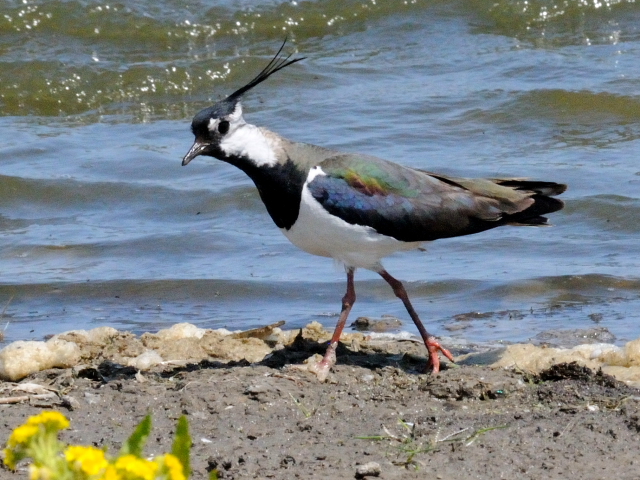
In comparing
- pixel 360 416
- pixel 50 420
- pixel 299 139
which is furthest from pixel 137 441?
pixel 299 139

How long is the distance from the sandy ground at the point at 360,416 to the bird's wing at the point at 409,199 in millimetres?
921

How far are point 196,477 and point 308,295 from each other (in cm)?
462

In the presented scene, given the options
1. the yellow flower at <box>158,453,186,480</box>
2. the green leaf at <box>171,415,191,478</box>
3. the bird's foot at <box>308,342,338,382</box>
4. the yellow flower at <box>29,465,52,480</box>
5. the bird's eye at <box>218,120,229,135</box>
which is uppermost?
the bird's eye at <box>218,120,229,135</box>

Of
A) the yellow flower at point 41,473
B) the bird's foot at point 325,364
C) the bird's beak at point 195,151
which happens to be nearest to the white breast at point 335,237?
the bird's foot at point 325,364

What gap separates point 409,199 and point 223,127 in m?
1.29

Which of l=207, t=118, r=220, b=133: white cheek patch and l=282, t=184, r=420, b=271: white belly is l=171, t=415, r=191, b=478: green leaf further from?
l=207, t=118, r=220, b=133: white cheek patch

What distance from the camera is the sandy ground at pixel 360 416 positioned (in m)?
4.68

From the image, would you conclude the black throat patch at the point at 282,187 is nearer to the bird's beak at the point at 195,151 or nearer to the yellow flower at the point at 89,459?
the bird's beak at the point at 195,151

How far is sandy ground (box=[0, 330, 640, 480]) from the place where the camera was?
4680 mm

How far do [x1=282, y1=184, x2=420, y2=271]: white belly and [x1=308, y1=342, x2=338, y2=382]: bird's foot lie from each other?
0.60 meters

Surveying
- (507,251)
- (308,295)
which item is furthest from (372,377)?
(507,251)

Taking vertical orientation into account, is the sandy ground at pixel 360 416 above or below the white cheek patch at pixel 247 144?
below

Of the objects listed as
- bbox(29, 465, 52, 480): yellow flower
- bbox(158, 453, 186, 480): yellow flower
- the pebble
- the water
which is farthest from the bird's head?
bbox(158, 453, 186, 480): yellow flower

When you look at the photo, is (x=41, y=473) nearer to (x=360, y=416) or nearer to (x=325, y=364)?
(x=360, y=416)
